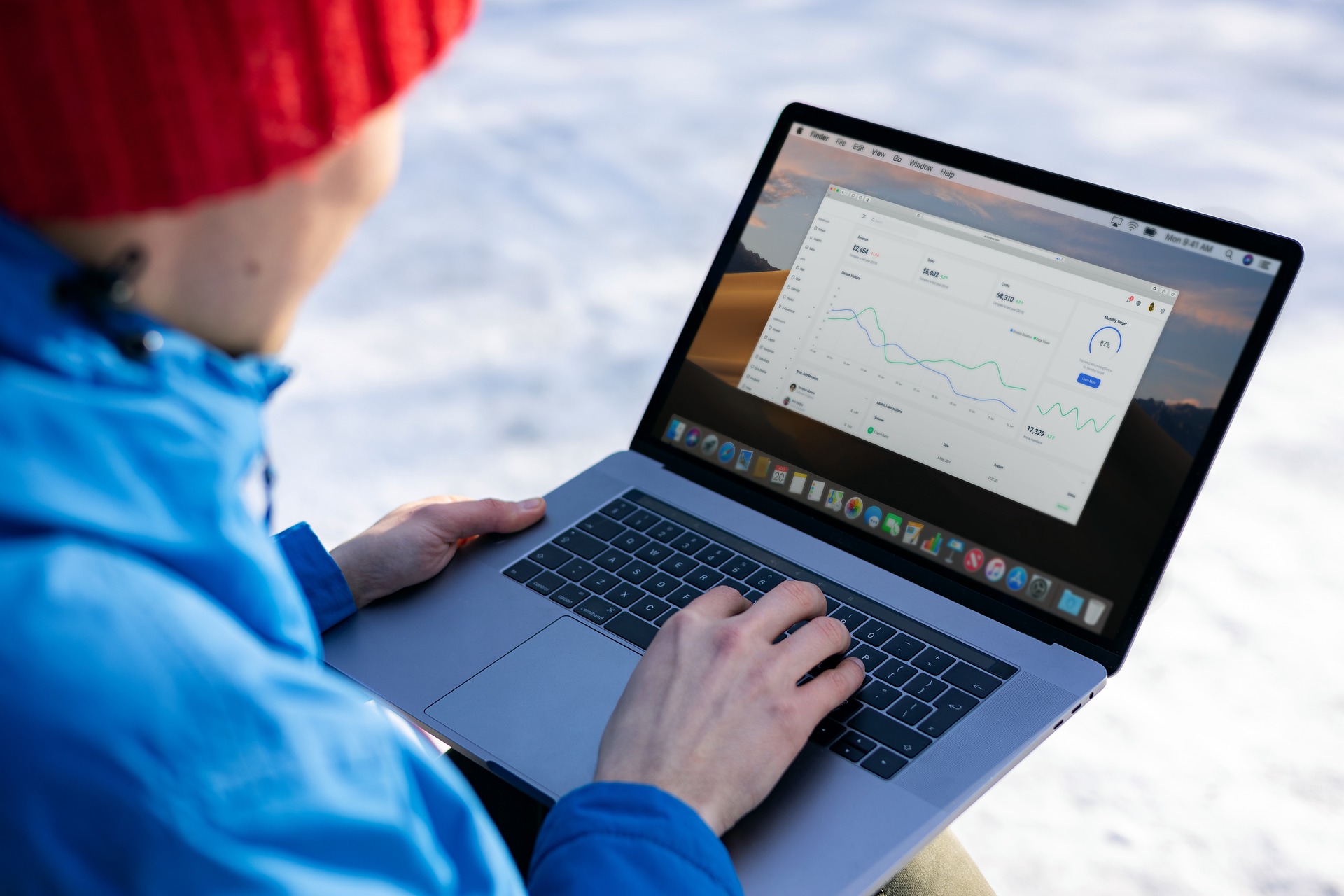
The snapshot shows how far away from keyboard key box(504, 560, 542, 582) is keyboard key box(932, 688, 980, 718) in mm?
345

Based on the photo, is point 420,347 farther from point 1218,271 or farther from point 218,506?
point 218,506

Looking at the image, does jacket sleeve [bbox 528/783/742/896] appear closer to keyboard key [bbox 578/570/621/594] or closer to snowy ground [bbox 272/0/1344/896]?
keyboard key [bbox 578/570/621/594]

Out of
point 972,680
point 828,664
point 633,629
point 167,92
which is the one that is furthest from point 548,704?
point 167,92

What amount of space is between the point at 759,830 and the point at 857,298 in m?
0.47

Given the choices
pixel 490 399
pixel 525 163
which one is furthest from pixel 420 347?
pixel 525 163

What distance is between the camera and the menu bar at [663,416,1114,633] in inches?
33.7

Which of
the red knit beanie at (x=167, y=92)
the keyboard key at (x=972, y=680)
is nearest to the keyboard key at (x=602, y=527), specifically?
the keyboard key at (x=972, y=680)

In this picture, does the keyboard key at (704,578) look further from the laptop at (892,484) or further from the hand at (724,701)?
the hand at (724,701)

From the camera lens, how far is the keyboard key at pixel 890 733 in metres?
0.75

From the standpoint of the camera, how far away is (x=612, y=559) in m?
0.95

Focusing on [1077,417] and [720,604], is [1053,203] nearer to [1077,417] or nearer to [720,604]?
[1077,417]

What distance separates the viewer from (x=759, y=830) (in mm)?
688

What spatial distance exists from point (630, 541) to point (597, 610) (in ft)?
0.30

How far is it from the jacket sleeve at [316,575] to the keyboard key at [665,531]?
26 cm
